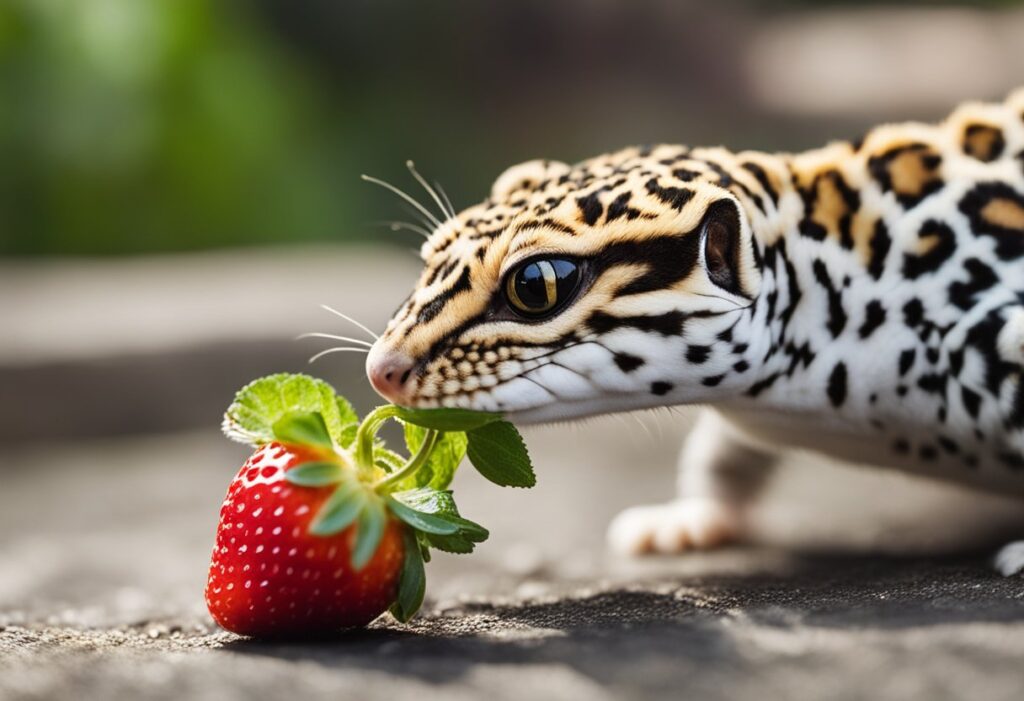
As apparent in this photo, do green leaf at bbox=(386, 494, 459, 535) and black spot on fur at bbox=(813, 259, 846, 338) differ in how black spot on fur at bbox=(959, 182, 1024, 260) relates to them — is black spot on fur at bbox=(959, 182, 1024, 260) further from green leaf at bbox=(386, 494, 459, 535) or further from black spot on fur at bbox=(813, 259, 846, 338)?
green leaf at bbox=(386, 494, 459, 535)

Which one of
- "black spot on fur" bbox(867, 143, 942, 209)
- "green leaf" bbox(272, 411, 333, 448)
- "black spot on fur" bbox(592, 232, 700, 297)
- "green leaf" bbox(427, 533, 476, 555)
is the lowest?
"green leaf" bbox(427, 533, 476, 555)

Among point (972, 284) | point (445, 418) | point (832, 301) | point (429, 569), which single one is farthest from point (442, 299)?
point (429, 569)

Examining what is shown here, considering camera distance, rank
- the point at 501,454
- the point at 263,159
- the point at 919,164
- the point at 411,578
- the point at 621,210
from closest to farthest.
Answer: the point at 411,578, the point at 501,454, the point at 621,210, the point at 919,164, the point at 263,159

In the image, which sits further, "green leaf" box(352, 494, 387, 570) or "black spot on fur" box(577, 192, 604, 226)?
"black spot on fur" box(577, 192, 604, 226)

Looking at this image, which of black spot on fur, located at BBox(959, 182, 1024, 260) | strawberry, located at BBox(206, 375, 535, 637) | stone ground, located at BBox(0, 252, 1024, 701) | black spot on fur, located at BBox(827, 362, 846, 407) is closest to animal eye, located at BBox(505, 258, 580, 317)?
strawberry, located at BBox(206, 375, 535, 637)

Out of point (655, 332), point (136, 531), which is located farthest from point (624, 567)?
point (136, 531)

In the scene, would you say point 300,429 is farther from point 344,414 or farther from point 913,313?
point 913,313

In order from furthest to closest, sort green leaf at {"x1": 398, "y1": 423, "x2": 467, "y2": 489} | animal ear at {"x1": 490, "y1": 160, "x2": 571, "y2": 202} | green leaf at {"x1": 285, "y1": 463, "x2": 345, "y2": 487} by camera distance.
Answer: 1. animal ear at {"x1": 490, "y1": 160, "x2": 571, "y2": 202}
2. green leaf at {"x1": 398, "y1": 423, "x2": 467, "y2": 489}
3. green leaf at {"x1": 285, "y1": 463, "x2": 345, "y2": 487}
